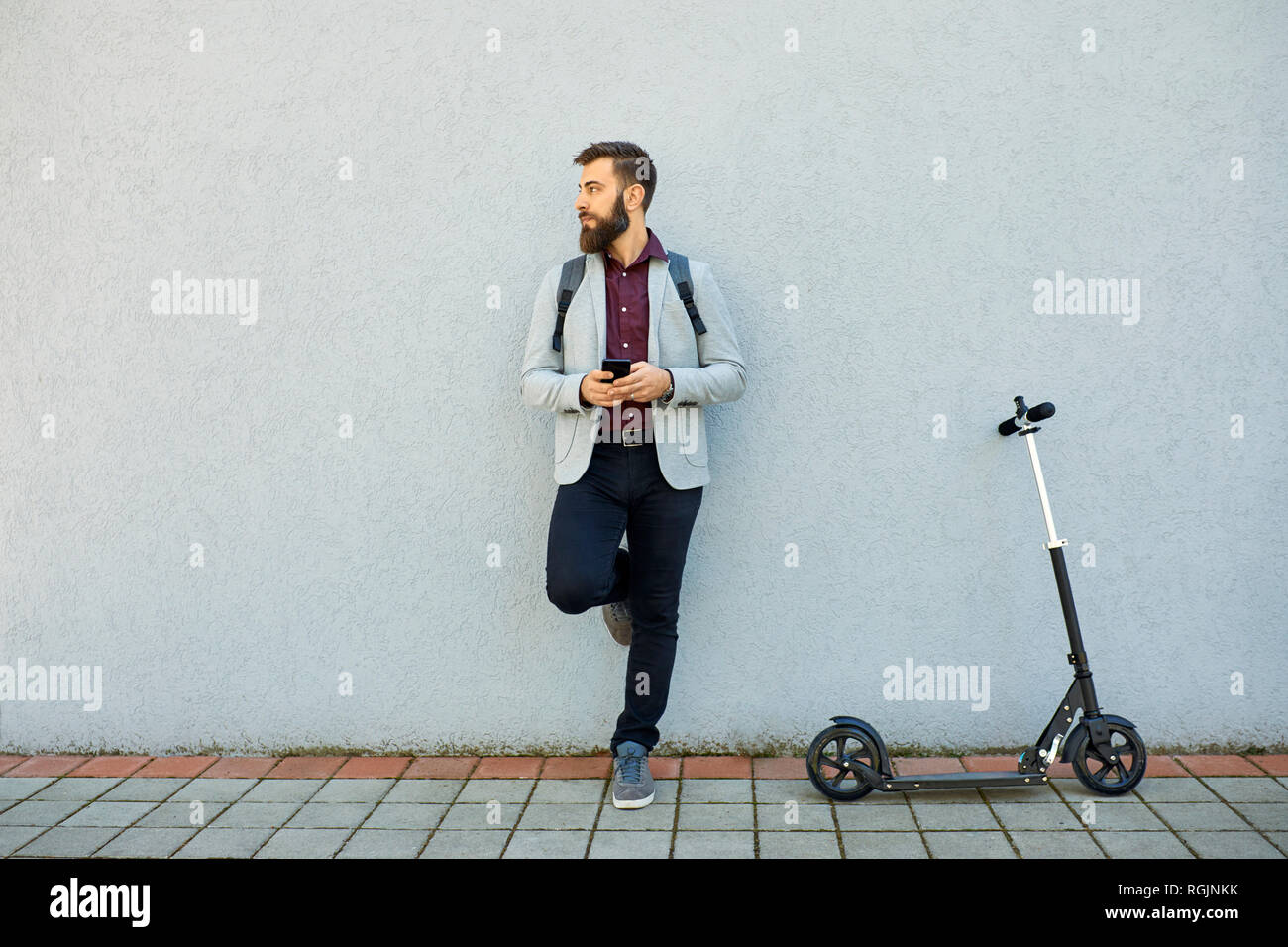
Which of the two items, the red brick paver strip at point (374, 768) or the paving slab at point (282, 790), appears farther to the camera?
the red brick paver strip at point (374, 768)

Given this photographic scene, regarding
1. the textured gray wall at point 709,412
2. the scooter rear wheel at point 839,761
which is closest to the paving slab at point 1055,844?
the scooter rear wheel at point 839,761

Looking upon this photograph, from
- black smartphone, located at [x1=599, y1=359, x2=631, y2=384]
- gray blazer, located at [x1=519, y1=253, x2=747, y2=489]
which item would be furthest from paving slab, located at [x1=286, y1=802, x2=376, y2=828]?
black smartphone, located at [x1=599, y1=359, x2=631, y2=384]

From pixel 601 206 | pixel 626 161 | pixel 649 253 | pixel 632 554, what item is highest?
pixel 626 161

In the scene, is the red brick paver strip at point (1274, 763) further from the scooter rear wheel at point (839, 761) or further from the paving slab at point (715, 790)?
the paving slab at point (715, 790)

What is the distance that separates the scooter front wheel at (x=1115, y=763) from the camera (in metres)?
3.30

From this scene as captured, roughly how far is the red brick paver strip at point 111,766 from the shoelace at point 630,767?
180 cm

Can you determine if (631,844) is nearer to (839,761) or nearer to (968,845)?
(839,761)

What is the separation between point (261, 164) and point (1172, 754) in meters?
3.86

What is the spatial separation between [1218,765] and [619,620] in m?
2.11

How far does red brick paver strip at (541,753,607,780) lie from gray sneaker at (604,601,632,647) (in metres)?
0.48

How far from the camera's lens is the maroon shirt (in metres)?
3.34

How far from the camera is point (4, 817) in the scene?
3350 mm

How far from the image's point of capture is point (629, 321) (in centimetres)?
338

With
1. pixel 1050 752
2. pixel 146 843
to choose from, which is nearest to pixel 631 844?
pixel 1050 752
